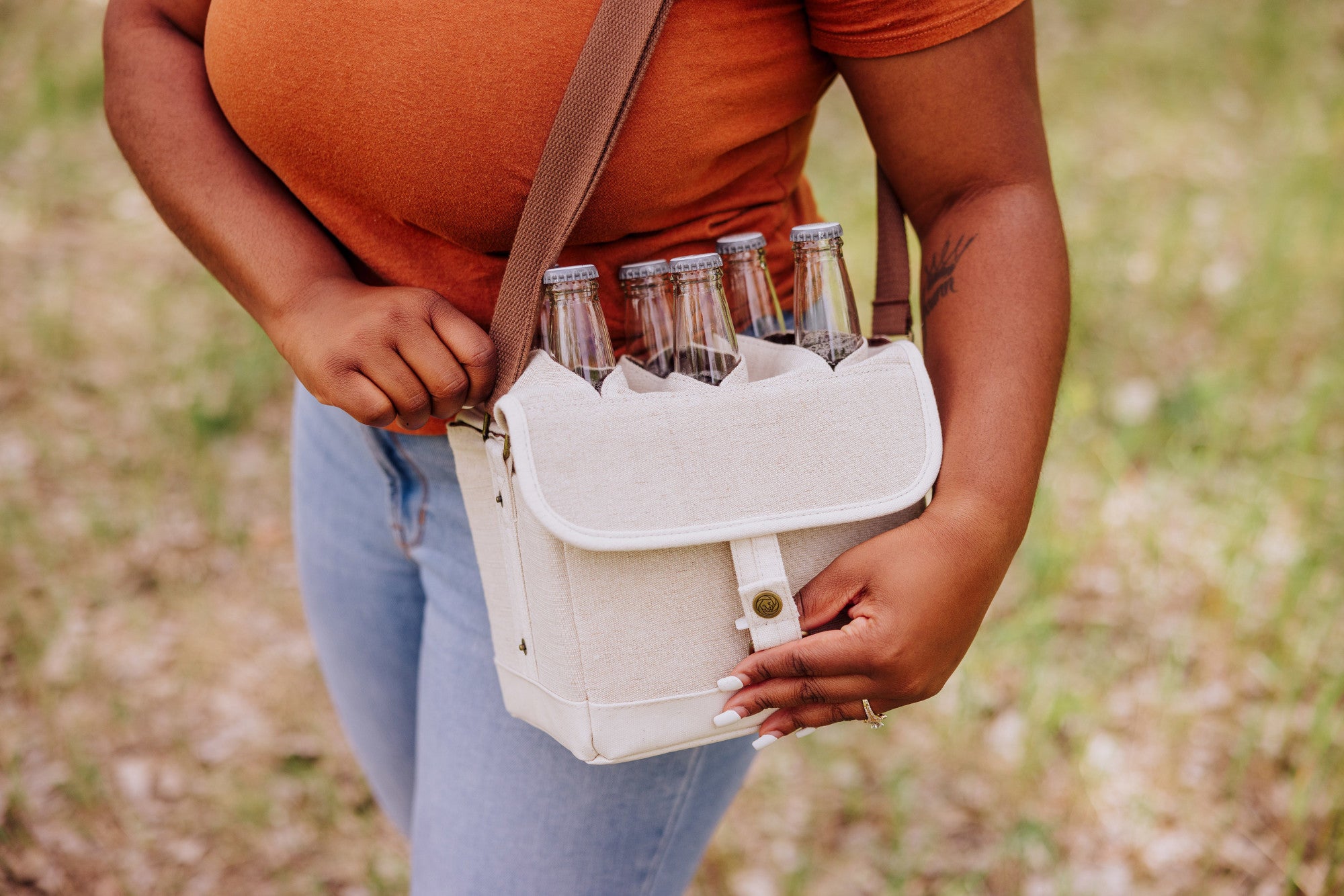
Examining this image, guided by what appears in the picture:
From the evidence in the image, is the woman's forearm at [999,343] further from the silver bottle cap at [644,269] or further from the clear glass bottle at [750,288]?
the silver bottle cap at [644,269]

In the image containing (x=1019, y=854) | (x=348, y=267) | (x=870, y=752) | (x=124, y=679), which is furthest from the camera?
(x=124, y=679)

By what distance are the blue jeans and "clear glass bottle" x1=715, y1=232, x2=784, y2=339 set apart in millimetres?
393

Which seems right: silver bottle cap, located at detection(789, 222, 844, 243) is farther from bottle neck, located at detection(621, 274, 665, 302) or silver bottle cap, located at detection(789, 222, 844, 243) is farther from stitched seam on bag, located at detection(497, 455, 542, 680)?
stitched seam on bag, located at detection(497, 455, 542, 680)

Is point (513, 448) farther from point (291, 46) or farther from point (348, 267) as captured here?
point (291, 46)

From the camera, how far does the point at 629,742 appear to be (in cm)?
101

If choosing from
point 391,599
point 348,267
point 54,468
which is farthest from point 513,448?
point 54,468

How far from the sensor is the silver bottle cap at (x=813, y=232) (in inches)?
40.3

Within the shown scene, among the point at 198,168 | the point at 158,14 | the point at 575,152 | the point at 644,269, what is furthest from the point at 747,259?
the point at 158,14

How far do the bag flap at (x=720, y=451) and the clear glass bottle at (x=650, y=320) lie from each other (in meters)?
0.10

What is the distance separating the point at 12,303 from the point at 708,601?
458cm

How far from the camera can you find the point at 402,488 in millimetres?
1272

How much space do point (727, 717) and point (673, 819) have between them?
311 mm

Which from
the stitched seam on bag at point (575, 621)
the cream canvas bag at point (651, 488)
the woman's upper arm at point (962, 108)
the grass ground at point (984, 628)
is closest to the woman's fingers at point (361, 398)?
the cream canvas bag at point (651, 488)

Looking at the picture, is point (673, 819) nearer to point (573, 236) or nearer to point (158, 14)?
point (573, 236)
